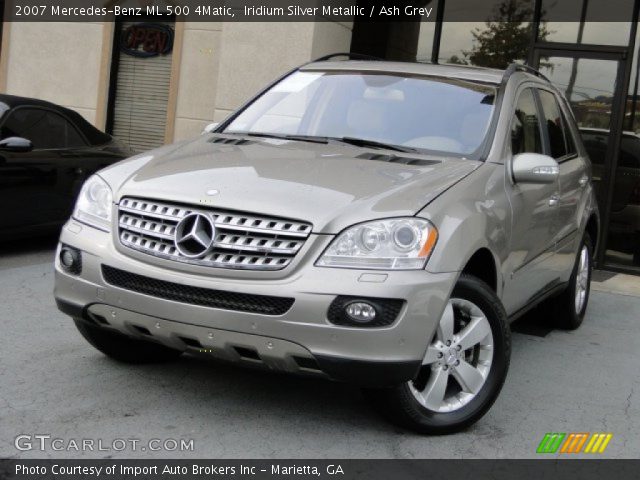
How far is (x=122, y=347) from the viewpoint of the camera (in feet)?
15.9

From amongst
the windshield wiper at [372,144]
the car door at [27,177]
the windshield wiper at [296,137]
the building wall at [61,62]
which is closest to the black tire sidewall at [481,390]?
the windshield wiper at [372,144]

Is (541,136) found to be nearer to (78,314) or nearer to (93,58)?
(78,314)

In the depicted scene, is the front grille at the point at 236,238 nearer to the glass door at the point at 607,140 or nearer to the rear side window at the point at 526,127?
the rear side window at the point at 526,127

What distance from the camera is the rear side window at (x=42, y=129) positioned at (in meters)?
8.05

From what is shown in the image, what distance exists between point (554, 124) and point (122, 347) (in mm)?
3082

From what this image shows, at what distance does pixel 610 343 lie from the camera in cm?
654

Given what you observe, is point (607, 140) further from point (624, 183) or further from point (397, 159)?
point (397, 159)

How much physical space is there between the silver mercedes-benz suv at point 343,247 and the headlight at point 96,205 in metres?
0.01

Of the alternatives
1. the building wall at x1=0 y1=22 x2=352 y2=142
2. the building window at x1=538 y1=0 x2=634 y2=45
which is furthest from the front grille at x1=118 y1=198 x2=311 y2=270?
the building window at x1=538 y1=0 x2=634 y2=45

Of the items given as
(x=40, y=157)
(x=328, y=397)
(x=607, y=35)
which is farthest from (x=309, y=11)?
(x=328, y=397)

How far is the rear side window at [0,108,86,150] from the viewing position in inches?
317

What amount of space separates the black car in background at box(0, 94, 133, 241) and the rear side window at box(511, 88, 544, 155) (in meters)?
4.38

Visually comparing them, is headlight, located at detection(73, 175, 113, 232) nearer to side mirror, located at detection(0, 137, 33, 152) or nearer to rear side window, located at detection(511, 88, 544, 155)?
rear side window, located at detection(511, 88, 544, 155)
